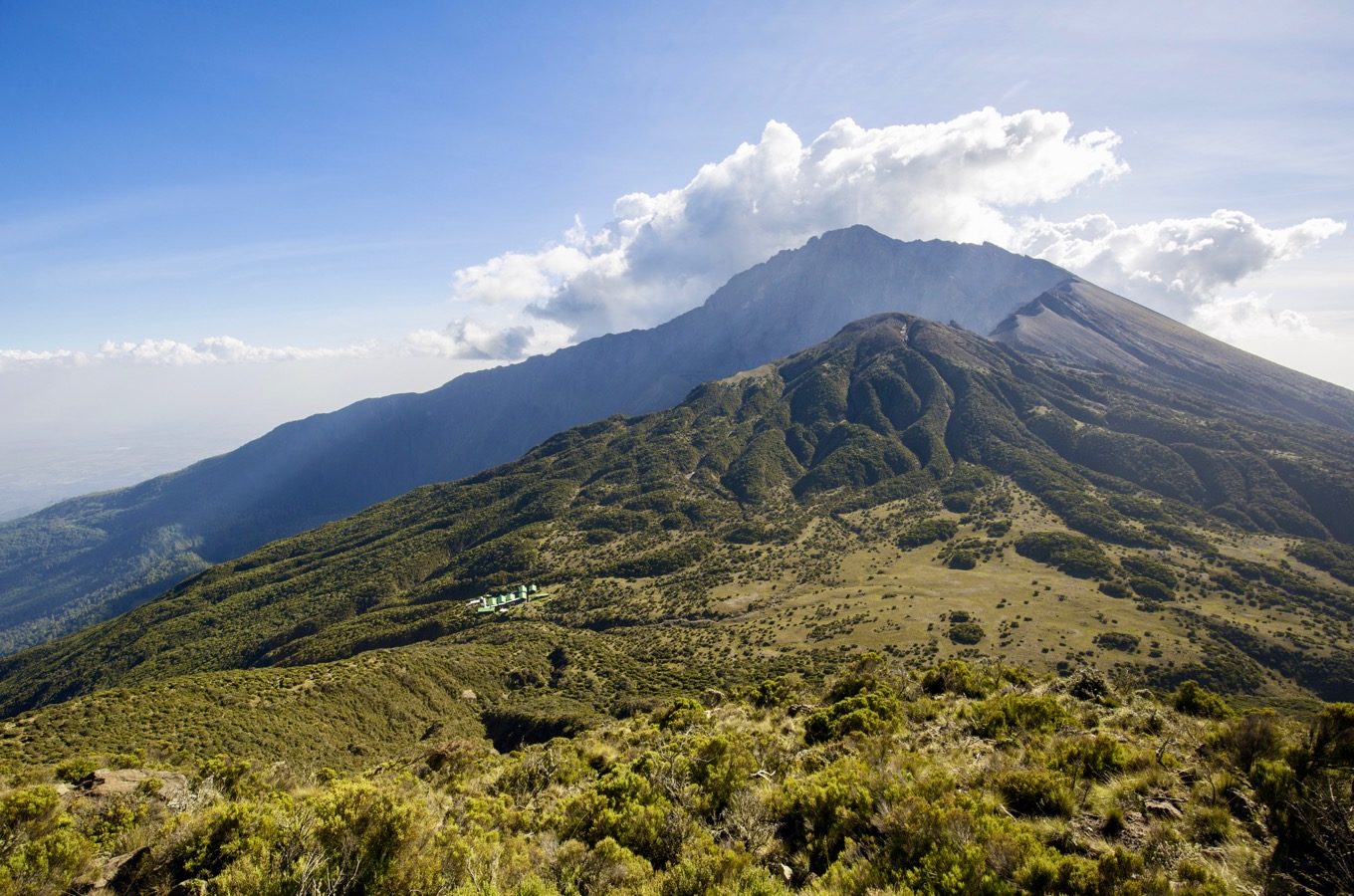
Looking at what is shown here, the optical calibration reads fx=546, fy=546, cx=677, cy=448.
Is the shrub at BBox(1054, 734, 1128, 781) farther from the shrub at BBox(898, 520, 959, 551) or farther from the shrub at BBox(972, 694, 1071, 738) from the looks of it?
the shrub at BBox(898, 520, 959, 551)

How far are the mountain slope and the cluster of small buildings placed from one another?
5.10 m

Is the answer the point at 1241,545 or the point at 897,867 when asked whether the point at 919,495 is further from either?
the point at 897,867

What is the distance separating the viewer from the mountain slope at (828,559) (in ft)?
308

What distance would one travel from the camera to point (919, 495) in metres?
163

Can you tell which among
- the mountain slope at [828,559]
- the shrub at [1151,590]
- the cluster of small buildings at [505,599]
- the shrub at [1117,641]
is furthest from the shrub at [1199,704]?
the cluster of small buildings at [505,599]

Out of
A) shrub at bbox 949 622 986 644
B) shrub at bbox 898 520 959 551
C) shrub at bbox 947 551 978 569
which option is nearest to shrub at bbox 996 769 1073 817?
shrub at bbox 949 622 986 644

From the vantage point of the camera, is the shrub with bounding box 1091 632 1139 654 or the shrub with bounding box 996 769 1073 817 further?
the shrub with bounding box 1091 632 1139 654

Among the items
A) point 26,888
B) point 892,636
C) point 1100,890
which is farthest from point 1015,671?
point 892,636

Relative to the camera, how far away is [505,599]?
115062 millimetres

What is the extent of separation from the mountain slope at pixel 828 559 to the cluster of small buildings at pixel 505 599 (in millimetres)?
5104

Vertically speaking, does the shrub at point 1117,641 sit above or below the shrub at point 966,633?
below

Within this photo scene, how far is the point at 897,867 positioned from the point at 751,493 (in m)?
164

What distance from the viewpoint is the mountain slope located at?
93.8m

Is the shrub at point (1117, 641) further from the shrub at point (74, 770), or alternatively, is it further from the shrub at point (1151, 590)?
the shrub at point (74, 770)
